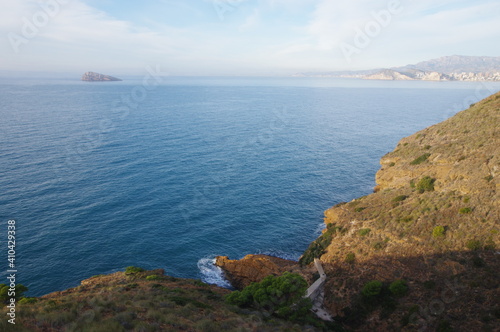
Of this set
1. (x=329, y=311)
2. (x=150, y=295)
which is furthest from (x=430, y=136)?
(x=150, y=295)

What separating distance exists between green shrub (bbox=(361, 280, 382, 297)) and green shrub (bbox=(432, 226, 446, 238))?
10.7 meters

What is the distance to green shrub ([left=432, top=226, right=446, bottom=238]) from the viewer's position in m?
37.7

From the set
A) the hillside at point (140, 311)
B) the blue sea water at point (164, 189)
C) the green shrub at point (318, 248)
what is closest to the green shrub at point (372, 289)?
the hillside at point (140, 311)

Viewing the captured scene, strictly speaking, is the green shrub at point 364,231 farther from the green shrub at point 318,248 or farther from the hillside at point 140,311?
the hillside at point 140,311

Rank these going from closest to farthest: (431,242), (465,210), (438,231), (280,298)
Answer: (280,298)
(431,242)
(438,231)
(465,210)

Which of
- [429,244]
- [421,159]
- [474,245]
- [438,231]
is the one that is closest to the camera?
[474,245]

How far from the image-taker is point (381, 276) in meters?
36.1

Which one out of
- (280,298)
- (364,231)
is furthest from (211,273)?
(364,231)

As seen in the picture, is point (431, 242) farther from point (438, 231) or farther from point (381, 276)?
point (381, 276)

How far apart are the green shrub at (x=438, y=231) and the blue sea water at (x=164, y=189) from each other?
70.9 feet

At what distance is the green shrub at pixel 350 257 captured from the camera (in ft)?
132

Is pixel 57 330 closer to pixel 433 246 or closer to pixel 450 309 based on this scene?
pixel 450 309

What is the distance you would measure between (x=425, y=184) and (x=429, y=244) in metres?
15.1

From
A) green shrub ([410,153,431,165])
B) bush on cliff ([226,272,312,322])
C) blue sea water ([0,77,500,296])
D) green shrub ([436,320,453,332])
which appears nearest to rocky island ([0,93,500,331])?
green shrub ([436,320,453,332])
